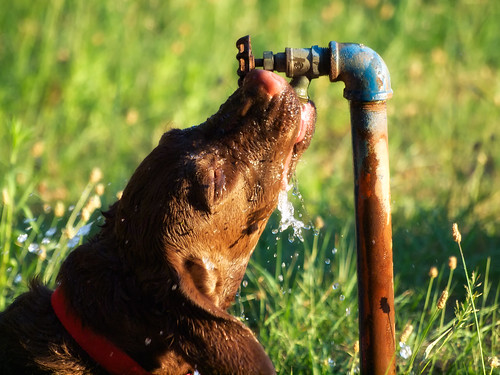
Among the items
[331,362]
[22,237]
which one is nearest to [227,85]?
[22,237]

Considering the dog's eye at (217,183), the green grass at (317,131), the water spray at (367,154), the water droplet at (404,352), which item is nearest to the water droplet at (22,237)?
the green grass at (317,131)

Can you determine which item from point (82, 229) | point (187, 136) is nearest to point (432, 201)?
point (82, 229)

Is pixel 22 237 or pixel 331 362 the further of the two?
pixel 22 237

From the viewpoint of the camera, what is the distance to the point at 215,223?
9.96 feet

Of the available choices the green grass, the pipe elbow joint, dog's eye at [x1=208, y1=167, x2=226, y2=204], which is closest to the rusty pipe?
the pipe elbow joint

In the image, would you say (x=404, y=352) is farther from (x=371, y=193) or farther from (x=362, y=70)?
(x=362, y=70)

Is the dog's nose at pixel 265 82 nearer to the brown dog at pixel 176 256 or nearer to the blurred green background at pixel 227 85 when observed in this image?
the brown dog at pixel 176 256

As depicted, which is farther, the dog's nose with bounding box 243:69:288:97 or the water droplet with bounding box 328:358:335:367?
the water droplet with bounding box 328:358:335:367

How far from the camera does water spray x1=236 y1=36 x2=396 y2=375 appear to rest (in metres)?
3.06

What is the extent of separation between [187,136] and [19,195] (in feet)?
9.07

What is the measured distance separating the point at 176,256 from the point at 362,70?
1.02 m

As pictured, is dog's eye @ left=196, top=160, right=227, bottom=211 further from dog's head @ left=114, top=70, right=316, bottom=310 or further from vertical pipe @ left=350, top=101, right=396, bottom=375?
vertical pipe @ left=350, top=101, right=396, bottom=375

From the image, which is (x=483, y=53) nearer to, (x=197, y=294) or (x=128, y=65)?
(x=128, y=65)

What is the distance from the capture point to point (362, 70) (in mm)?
3057
